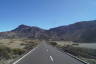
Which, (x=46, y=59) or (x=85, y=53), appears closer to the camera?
(x=46, y=59)

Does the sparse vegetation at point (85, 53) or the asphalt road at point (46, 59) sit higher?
the asphalt road at point (46, 59)

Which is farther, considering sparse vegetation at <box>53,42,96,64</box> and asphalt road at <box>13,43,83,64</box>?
sparse vegetation at <box>53,42,96,64</box>

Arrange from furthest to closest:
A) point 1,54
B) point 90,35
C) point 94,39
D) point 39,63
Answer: point 90,35
point 94,39
point 1,54
point 39,63

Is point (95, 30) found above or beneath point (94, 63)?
above

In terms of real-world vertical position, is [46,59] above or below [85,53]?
above

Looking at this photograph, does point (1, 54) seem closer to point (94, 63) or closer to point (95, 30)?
point (94, 63)

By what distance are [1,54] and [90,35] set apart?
97.4 metres

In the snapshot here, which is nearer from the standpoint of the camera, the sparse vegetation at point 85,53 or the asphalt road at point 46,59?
the asphalt road at point 46,59

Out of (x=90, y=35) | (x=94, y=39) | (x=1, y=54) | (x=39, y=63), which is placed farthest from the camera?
(x=90, y=35)

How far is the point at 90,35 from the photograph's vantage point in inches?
4432

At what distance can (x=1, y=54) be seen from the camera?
21.0 meters

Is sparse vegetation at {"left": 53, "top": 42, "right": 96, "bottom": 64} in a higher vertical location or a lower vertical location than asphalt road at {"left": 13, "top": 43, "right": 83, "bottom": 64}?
lower

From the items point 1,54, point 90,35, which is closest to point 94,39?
point 90,35

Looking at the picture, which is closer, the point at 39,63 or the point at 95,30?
the point at 39,63
